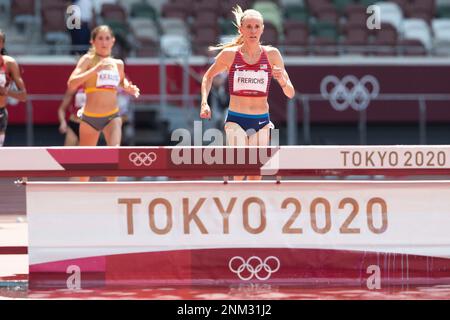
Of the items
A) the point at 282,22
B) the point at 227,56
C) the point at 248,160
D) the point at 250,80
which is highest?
the point at 282,22

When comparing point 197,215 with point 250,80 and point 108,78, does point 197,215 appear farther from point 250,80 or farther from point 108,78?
point 108,78

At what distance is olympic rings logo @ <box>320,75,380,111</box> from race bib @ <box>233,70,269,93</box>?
506 inches

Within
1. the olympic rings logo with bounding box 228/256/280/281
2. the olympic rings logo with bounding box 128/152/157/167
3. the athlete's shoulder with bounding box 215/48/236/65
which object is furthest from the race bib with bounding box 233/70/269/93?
the olympic rings logo with bounding box 228/256/280/281

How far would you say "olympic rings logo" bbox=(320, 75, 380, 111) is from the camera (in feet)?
71.9

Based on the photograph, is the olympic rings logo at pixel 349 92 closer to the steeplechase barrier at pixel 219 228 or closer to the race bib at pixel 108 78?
the race bib at pixel 108 78

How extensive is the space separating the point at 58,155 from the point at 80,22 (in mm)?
12103

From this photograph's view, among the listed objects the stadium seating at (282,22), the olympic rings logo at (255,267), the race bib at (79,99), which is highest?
the stadium seating at (282,22)

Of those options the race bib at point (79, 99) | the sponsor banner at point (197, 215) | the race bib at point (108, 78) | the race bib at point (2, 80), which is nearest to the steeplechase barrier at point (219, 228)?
the sponsor banner at point (197, 215)

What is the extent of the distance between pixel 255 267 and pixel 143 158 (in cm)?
110

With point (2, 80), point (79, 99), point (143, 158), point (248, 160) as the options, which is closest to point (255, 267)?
point (248, 160)

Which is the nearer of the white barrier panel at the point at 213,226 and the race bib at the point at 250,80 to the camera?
the white barrier panel at the point at 213,226

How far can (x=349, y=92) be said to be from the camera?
72.5ft

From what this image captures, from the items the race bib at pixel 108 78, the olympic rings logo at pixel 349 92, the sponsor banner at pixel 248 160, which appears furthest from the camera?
the olympic rings logo at pixel 349 92

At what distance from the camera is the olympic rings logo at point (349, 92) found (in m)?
21.9
